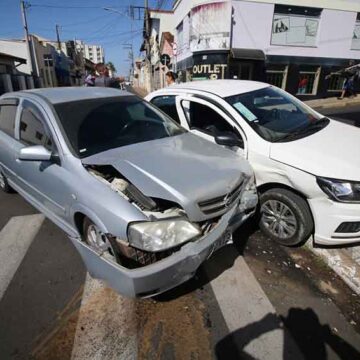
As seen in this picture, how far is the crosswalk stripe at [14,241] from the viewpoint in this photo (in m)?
3.11

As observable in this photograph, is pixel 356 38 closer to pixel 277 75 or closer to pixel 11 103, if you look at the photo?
pixel 277 75

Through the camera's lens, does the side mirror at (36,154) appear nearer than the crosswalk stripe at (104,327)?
No

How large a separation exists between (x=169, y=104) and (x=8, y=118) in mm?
2343

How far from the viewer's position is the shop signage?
55.0ft

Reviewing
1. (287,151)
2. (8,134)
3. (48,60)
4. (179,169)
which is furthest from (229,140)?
(48,60)

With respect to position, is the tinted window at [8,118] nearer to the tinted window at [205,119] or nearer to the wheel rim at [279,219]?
the tinted window at [205,119]

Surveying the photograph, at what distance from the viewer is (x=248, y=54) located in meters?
16.4

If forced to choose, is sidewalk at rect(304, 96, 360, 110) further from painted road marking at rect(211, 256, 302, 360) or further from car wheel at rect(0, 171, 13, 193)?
car wheel at rect(0, 171, 13, 193)

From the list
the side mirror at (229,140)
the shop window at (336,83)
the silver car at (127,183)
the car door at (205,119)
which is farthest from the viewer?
the shop window at (336,83)

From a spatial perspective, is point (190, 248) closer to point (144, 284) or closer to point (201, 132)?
point (144, 284)

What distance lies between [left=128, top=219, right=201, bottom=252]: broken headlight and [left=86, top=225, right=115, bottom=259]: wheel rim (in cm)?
29

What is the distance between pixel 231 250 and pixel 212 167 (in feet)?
3.77

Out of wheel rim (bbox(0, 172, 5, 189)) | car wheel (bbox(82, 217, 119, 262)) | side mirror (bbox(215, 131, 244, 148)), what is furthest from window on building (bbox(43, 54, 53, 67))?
car wheel (bbox(82, 217, 119, 262))

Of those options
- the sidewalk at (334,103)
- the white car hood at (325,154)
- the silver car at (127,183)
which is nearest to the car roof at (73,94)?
the silver car at (127,183)
